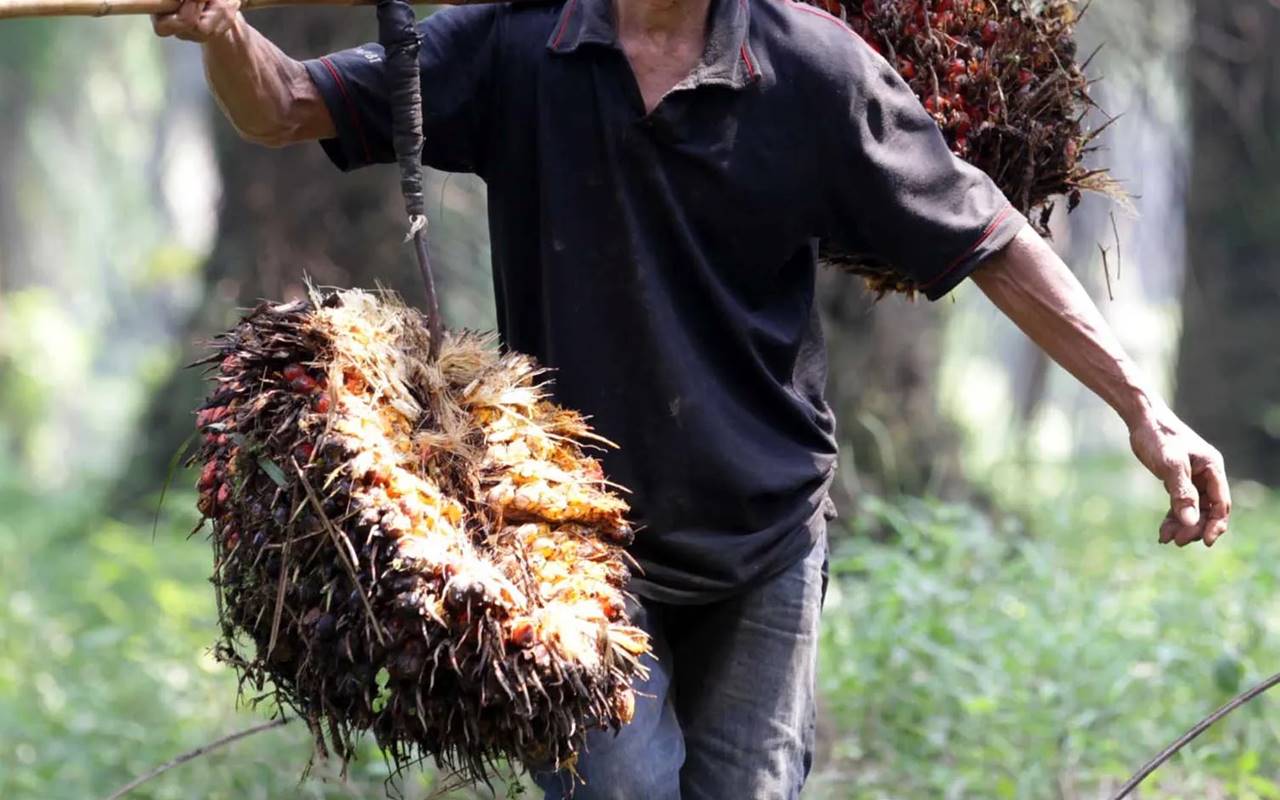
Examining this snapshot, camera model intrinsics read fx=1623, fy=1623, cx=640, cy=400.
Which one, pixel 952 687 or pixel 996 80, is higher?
pixel 996 80

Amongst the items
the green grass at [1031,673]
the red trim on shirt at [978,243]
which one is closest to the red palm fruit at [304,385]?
the red trim on shirt at [978,243]

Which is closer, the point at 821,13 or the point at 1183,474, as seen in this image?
the point at 1183,474

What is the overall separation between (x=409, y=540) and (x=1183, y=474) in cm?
138

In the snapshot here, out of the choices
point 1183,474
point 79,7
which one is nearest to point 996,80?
point 1183,474

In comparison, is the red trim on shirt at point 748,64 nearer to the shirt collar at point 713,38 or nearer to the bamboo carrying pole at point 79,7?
the shirt collar at point 713,38

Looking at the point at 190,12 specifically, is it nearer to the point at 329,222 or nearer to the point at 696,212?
the point at 696,212

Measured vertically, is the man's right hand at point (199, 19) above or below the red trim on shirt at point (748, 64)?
above

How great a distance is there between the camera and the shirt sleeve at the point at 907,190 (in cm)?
288

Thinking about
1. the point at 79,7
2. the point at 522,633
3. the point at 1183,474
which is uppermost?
the point at 79,7

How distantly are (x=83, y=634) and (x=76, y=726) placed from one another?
1700mm

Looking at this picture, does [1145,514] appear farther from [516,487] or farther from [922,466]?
[516,487]

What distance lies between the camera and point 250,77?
2816mm

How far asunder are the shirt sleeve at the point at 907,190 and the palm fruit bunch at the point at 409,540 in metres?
0.68

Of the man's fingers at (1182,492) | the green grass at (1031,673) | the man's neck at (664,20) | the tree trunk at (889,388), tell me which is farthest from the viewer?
the tree trunk at (889,388)
